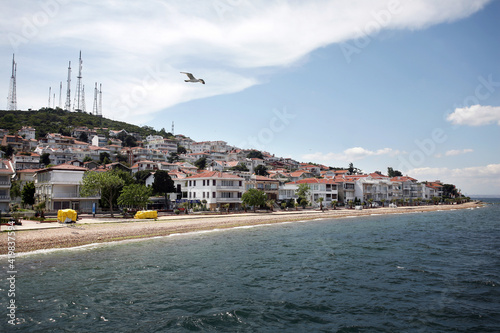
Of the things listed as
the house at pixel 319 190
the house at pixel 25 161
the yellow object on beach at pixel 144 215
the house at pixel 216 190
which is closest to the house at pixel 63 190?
the yellow object on beach at pixel 144 215

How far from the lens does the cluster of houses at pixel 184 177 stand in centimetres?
5419

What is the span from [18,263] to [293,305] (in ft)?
64.2

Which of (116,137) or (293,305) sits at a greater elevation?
(116,137)

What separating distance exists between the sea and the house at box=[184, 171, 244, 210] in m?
34.7

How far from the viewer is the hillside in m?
139

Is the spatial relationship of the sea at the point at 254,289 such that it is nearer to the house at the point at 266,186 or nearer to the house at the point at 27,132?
the house at the point at 266,186

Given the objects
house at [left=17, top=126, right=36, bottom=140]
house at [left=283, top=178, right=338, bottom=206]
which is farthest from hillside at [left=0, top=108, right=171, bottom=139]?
house at [left=283, top=178, right=338, bottom=206]

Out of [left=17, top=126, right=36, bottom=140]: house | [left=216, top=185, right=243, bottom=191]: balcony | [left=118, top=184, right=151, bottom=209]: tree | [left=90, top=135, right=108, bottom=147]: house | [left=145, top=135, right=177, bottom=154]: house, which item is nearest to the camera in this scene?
[left=118, top=184, right=151, bottom=209]: tree

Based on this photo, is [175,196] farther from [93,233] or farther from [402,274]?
[402,274]

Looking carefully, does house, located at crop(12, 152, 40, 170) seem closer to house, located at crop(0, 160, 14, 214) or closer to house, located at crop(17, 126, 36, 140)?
house, located at crop(17, 126, 36, 140)

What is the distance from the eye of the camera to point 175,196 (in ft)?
231

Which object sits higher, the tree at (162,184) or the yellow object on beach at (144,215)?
the tree at (162,184)

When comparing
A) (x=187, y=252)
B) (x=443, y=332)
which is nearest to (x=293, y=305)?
(x=443, y=332)

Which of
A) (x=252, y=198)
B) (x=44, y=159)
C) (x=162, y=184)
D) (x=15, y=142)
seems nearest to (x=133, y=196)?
(x=162, y=184)
